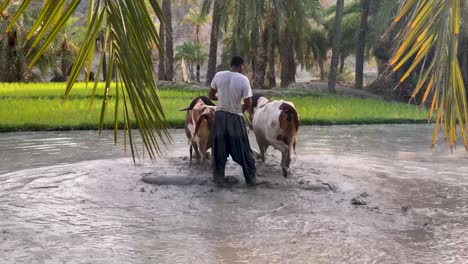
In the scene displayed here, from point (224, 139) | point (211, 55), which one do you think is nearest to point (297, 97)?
point (211, 55)

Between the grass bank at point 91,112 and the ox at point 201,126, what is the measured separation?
414 cm

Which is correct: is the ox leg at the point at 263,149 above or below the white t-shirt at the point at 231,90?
below

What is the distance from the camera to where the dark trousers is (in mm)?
7828

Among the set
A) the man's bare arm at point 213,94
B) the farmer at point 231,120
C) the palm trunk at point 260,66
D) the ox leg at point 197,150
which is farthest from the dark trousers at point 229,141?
the palm trunk at point 260,66

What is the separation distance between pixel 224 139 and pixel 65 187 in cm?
205

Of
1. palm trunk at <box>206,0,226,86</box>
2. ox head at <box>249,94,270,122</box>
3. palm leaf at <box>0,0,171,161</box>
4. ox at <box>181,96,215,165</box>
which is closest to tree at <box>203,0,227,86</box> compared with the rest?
palm trunk at <box>206,0,226,86</box>

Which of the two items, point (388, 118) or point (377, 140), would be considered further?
point (388, 118)

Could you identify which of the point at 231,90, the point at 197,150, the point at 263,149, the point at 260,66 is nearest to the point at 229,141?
the point at 231,90

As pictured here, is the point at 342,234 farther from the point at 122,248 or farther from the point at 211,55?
the point at 211,55

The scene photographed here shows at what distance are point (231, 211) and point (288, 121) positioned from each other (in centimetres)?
207

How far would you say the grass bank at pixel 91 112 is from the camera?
51.0 feet

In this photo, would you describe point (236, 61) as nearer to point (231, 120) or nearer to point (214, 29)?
point (231, 120)

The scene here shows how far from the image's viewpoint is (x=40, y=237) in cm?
559

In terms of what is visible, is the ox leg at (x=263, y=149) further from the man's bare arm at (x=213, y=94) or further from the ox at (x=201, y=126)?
the man's bare arm at (x=213, y=94)
